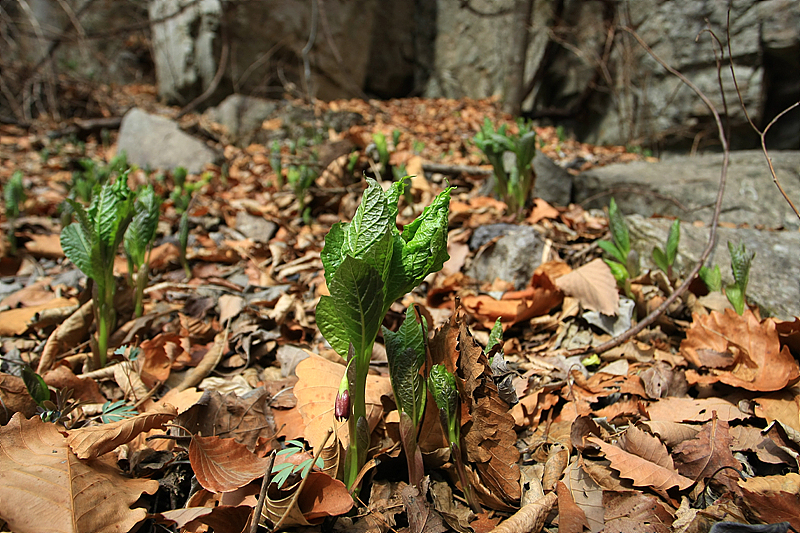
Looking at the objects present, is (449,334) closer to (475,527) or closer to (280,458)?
(475,527)

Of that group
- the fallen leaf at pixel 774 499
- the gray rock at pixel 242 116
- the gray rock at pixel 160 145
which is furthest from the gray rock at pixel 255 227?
the gray rock at pixel 242 116

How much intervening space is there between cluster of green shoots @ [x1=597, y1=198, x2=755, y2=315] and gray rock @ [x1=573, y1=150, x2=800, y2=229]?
994mm

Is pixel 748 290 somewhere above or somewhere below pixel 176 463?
above

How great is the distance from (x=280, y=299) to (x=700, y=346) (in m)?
1.64

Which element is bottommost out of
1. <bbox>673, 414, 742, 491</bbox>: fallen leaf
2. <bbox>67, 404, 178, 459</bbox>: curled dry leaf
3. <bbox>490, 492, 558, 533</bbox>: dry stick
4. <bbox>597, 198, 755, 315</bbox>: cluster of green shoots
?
<bbox>490, 492, 558, 533</bbox>: dry stick

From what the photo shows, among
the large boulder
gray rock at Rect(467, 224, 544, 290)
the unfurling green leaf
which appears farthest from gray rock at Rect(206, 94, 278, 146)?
the unfurling green leaf

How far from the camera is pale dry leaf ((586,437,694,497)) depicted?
106 cm

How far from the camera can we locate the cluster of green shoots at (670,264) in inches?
66.3

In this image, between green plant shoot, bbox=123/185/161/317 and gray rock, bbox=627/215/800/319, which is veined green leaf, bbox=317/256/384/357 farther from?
gray rock, bbox=627/215/800/319

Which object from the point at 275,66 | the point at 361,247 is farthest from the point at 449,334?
the point at 275,66

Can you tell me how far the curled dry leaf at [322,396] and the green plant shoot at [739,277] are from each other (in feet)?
4.50

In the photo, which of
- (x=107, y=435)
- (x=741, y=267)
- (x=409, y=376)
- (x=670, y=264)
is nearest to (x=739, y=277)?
(x=741, y=267)

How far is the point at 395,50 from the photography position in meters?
9.24

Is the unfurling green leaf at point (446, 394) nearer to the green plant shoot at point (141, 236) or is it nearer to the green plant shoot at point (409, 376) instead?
the green plant shoot at point (409, 376)
